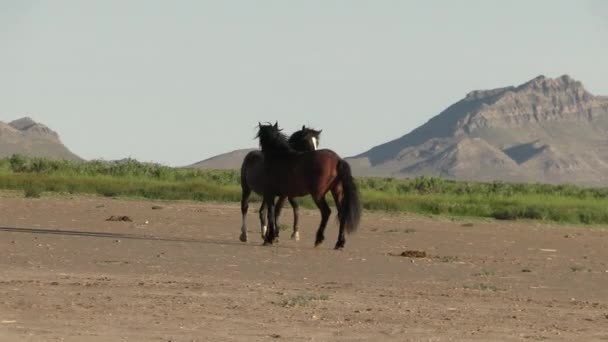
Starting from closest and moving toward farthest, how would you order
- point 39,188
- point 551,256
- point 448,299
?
point 448,299 → point 551,256 → point 39,188

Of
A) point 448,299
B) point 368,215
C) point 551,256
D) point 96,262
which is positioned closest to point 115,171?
point 368,215

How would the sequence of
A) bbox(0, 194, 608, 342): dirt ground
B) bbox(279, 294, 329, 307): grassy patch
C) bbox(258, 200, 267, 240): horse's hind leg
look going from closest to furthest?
bbox(0, 194, 608, 342): dirt ground, bbox(279, 294, 329, 307): grassy patch, bbox(258, 200, 267, 240): horse's hind leg

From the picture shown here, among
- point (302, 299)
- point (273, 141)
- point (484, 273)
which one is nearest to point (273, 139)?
point (273, 141)

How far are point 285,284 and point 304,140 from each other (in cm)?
765

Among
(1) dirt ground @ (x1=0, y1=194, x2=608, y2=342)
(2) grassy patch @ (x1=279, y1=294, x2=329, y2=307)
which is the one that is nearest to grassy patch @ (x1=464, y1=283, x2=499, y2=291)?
(1) dirt ground @ (x1=0, y1=194, x2=608, y2=342)

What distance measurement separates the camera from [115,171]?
6119 centimetres

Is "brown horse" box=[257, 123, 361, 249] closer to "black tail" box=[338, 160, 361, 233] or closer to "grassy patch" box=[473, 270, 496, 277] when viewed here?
"black tail" box=[338, 160, 361, 233]

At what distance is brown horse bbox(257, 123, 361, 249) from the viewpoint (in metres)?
22.3

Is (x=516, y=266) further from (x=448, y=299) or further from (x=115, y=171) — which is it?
(x=115, y=171)

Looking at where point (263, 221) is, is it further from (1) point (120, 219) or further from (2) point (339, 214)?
(1) point (120, 219)

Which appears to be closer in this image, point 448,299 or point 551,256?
point 448,299

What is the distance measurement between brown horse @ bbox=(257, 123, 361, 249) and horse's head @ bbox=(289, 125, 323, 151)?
0.60 m

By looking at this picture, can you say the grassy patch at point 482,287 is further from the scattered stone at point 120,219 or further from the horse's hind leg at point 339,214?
the scattered stone at point 120,219

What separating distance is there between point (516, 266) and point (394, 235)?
7.39 m
